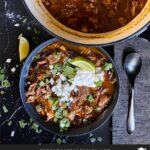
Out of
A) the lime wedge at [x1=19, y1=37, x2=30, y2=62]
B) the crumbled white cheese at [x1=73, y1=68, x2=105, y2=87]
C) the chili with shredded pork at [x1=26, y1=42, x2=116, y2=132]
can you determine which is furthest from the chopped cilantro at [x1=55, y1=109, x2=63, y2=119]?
the lime wedge at [x1=19, y1=37, x2=30, y2=62]

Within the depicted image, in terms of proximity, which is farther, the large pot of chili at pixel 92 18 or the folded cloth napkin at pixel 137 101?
the folded cloth napkin at pixel 137 101

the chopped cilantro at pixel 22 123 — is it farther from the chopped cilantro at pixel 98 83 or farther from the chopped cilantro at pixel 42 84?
the chopped cilantro at pixel 98 83

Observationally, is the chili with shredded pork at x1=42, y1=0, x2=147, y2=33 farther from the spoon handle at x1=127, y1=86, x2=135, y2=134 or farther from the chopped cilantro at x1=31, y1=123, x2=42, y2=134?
the chopped cilantro at x1=31, y1=123, x2=42, y2=134

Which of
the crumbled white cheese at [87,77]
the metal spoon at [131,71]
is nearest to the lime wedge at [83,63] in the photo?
the crumbled white cheese at [87,77]

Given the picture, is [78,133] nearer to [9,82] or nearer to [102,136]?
[102,136]

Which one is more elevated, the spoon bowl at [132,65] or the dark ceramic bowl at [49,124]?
the spoon bowl at [132,65]

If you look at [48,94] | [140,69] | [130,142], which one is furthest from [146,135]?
[48,94]
